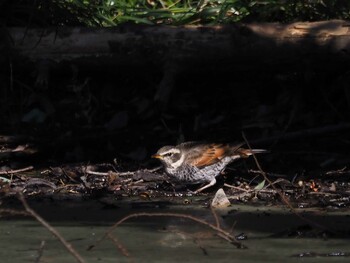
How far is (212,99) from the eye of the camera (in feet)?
33.4

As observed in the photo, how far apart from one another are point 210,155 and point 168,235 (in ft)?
7.99

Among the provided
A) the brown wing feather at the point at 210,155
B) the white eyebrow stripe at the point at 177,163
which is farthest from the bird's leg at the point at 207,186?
the white eyebrow stripe at the point at 177,163

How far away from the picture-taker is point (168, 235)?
22.4 feet

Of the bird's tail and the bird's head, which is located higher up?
the bird's head

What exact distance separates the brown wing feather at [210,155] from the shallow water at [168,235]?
0.91 meters

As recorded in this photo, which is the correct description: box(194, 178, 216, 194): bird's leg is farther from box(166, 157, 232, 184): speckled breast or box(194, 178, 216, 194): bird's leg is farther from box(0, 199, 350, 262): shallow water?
box(0, 199, 350, 262): shallow water

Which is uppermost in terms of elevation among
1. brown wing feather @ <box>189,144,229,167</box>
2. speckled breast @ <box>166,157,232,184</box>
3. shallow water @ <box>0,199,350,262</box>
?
shallow water @ <box>0,199,350,262</box>

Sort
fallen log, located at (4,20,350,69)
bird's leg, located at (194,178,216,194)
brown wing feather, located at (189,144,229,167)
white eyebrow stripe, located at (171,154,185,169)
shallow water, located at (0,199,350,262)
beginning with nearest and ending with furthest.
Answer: shallow water, located at (0,199,350,262)
white eyebrow stripe, located at (171,154,185,169)
bird's leg, located at (194,178,216,194)
brown wing feather, located at (189,144,229,167)
fallen log, located at (4,20,350,69)

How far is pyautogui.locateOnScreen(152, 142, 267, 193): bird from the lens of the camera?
9.03 metres

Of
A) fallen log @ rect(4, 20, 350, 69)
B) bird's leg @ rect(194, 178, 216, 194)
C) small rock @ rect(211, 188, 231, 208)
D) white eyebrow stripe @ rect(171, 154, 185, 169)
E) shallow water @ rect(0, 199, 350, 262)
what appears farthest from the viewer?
fallen log @ rect(4, 20, 350, 69)

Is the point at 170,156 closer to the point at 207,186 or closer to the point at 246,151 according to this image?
the point at 207,186

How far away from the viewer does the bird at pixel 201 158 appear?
903 centimetres

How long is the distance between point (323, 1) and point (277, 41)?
3.09ft

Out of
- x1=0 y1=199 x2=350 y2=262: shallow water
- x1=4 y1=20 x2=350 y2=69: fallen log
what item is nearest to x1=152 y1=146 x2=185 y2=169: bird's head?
x1=0 y1=199 x2=350 y2=262: shallow water
